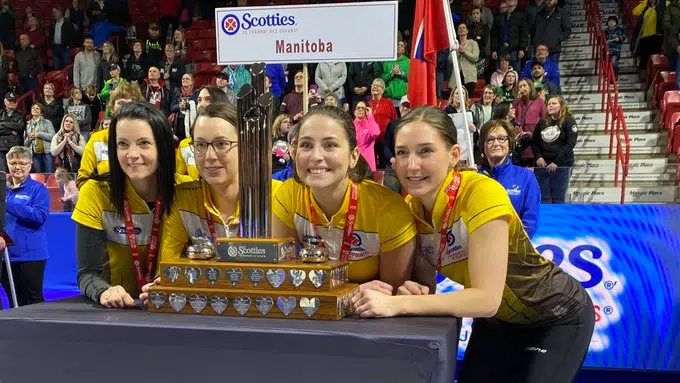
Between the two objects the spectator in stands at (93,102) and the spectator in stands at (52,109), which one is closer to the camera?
the spectator in stands at (52,109)

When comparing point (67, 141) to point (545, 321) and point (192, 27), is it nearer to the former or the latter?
point (192, 27)

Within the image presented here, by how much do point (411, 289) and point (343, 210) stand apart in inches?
13.2

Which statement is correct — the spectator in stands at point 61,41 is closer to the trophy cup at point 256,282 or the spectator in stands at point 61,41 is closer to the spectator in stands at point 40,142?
the spectator in stands at point 40,142

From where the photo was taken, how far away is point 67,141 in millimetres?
9383

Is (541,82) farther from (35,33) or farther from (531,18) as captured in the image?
(35,33)

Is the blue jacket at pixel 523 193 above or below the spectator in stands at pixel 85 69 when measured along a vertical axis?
below

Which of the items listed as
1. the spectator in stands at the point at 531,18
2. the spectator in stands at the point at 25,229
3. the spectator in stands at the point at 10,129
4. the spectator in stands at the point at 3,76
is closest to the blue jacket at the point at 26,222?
the spectator in stands at the point at 25,229

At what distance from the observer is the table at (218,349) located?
1600 mm

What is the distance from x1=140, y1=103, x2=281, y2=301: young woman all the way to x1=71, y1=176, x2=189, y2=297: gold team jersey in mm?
89

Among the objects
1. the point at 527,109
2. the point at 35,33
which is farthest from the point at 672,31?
the point at 35,33

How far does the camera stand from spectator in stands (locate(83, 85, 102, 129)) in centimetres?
1148

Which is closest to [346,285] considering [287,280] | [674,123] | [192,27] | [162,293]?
[287,280]

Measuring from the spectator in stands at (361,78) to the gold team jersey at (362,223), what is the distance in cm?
756

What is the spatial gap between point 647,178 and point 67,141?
7344 millimetres
